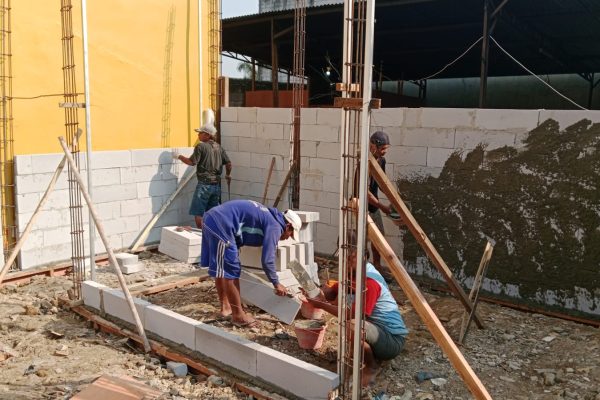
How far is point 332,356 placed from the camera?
4234mm

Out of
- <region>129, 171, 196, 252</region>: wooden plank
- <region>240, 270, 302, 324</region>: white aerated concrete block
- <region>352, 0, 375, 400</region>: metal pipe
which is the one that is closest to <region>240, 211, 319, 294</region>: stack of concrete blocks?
<region>240, 270, 302, 324</region>: white aerated concrete block

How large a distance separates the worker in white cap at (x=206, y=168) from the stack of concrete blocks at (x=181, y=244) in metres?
0.50

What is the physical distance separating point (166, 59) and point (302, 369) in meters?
5.83

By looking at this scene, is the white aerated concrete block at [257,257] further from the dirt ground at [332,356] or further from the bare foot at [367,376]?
the bare foot at [367,376]

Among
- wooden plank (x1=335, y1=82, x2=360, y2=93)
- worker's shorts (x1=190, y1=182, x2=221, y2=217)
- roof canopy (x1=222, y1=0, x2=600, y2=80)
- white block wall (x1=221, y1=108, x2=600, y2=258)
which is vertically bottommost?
worker's shorts (x1=190, y1=182, x2=221, y2=217)

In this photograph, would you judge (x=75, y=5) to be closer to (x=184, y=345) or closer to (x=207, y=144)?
(x=207, y=144)

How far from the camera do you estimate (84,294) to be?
17.6 ft

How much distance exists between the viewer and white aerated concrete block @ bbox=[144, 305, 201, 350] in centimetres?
441

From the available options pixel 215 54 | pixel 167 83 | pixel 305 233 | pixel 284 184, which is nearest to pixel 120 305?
pixel 305 233

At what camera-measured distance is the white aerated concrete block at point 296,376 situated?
345 cm

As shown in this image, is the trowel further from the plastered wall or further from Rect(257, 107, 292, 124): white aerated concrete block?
Rect(257, 107, 292, 124): white aerated concrete block

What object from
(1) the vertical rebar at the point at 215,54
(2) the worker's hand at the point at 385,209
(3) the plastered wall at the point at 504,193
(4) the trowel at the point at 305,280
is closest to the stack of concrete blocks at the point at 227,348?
(4) the trowel at the point at 305,280

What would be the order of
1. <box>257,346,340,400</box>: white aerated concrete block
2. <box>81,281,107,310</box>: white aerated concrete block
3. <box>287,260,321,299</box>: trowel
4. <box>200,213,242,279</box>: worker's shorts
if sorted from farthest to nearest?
1. <box>81,281,107,310</box>: white aerated concrete block
2. <box>200,213,242,279</box>: worker's shorts
3. <box>287,260,321,299</box>: trowel
4. <box>257,346,340,400</box>: white aerated concrete block

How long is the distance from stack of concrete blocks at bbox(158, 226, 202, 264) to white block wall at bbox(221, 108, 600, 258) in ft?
4.47
